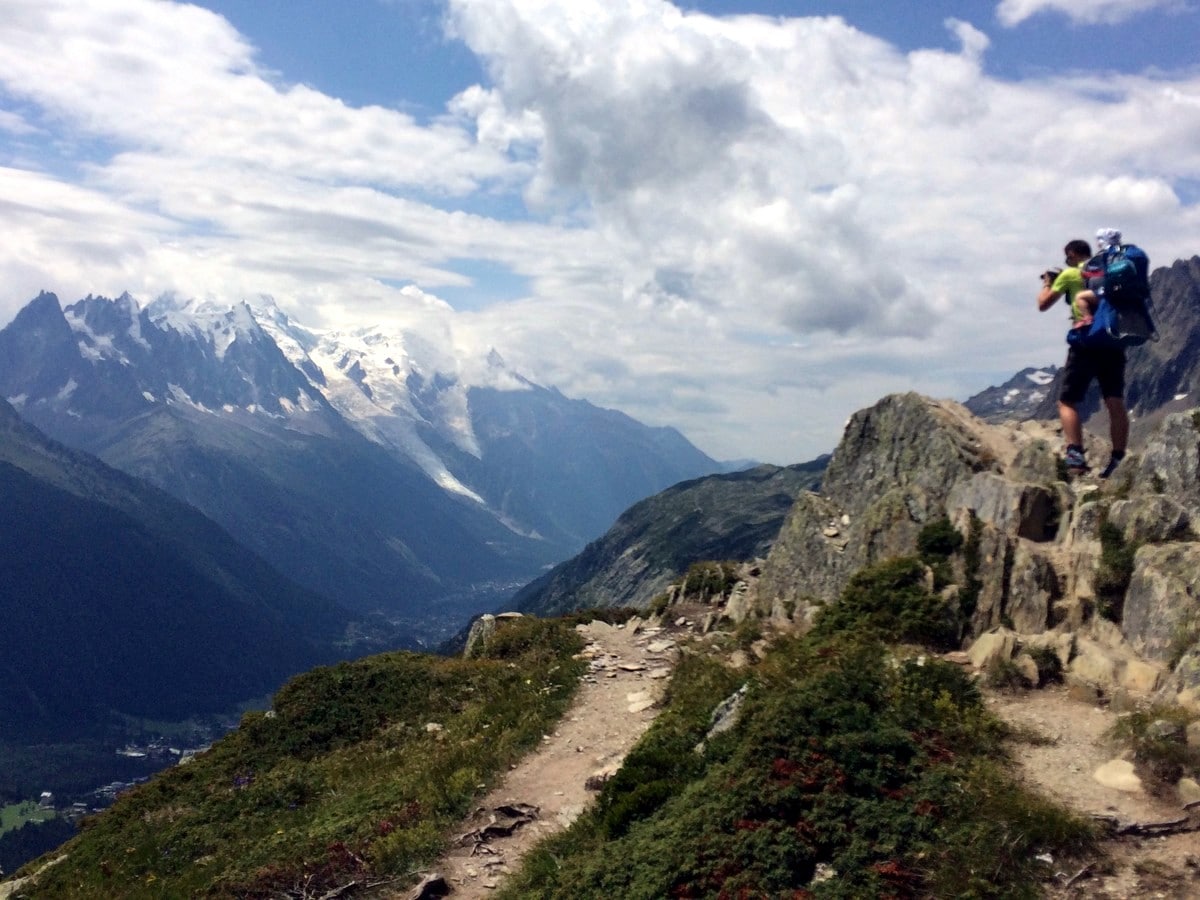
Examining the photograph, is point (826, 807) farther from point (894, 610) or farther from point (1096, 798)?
point (894, 610)

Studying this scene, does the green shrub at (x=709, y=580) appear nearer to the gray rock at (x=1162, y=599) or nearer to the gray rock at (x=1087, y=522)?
the gray rock at (x=1087, y=522)

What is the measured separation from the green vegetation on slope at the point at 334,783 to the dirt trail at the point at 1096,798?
1166 centimetres

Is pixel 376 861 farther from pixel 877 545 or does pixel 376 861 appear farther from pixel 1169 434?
pixel 1169 434

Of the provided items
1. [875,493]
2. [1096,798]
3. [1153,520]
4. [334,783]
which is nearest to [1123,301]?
[1153,520]

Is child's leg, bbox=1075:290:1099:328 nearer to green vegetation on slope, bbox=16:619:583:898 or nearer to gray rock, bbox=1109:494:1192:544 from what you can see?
gray rock, bbox=1109:494:1192:544

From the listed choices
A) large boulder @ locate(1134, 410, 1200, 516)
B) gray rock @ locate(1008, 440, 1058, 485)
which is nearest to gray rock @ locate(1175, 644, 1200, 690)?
large boulder @ locate(1134, 410, 1200, 516)

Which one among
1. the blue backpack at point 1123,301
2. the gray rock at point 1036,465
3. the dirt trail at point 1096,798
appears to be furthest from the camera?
the gray rock at point 1036,465

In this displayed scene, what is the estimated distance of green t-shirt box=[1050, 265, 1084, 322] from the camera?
722 inches

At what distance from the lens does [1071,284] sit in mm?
18375

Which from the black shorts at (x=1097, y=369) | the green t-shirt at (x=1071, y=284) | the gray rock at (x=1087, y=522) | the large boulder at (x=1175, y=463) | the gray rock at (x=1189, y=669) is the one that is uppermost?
the green t-shirt at (x=1071, y=284)

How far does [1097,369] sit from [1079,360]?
406 millimetres

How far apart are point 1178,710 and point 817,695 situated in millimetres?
5933

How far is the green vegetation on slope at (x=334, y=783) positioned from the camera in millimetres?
17922

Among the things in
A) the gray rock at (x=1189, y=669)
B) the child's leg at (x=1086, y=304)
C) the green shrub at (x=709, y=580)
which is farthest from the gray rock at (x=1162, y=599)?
the green shrub at (x=709, y=580)
